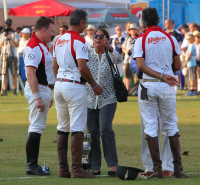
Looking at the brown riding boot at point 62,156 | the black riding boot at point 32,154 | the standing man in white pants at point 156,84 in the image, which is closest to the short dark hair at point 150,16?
the standing man in white pants at point 156,84

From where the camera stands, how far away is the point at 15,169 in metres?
7.62

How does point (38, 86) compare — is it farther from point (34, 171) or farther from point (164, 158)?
point (164, 158)

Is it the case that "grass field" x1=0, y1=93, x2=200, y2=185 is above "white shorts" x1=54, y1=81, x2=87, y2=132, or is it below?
below

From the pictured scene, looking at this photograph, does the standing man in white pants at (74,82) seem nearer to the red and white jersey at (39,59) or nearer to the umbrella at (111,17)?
the red and white jersey at (39,59)

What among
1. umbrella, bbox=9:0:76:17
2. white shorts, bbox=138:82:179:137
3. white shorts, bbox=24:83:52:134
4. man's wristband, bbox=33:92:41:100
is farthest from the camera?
umbrella, bbox=9:0:76:17

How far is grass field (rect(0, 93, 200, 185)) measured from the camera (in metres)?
6.70

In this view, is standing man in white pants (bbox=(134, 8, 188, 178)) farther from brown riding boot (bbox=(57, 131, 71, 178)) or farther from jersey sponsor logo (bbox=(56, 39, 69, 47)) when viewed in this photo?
brown riding boot (bbox=(57, 131, 71, 178))

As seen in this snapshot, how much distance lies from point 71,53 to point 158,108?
1.25 metres

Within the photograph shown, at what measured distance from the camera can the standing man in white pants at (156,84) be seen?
6.72 meters

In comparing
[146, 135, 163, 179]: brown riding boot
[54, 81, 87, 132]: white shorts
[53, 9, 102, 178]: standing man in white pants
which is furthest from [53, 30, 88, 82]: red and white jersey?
[146, 135, 163, 179]: brown riding boot

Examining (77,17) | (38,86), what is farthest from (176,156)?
(77,17)

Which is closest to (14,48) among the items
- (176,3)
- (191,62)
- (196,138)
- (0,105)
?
(0,105)

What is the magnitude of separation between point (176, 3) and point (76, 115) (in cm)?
1906

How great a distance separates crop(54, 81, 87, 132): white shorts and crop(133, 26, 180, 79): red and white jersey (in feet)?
2.60
